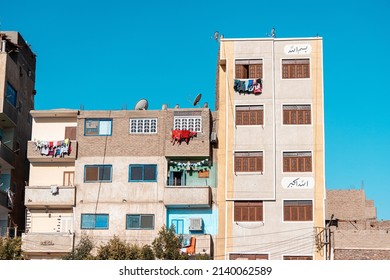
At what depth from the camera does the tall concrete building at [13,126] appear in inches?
2090

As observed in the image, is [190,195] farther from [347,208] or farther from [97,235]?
[347,208]

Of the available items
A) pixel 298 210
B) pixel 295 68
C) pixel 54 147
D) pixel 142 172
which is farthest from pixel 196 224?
pixel 295 68

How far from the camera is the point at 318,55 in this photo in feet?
172

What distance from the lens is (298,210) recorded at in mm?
50312

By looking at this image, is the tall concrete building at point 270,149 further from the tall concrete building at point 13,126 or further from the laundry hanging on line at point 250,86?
the tall concrete building at point 13,126

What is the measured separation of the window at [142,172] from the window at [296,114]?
8214mm

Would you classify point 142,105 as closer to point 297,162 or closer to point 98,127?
point 98,127

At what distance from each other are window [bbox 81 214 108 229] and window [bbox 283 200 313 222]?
1045 centimetres

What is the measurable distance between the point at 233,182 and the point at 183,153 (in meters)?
3.38

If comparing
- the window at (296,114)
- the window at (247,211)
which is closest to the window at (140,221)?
the window at (247,211)

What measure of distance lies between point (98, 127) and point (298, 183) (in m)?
12.4
